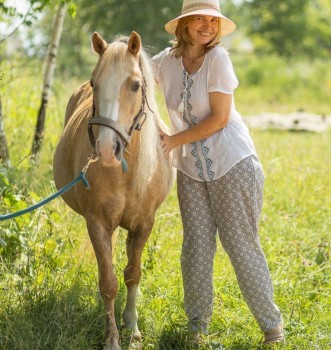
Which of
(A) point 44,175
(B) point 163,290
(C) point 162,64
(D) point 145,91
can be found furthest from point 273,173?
(D) point 145,91

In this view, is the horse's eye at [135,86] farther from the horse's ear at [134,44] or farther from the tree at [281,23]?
the tree at [281,23]

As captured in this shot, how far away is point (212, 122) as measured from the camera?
3.69 m

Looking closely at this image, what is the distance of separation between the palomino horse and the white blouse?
17cm

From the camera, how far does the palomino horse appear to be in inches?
124

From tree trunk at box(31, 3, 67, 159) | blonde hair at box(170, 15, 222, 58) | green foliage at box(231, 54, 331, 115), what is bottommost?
blonde hair at box(170, 15, 222, 58)

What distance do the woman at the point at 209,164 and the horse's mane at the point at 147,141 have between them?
17 cm

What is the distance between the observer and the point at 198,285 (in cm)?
403

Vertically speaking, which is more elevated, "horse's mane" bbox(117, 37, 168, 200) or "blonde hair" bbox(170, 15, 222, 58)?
"blonde hair" bbox(170, 15, 222, 58)

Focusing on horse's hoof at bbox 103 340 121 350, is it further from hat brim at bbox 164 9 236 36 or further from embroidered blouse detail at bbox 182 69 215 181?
hat brim at bbox 164 9 236 36

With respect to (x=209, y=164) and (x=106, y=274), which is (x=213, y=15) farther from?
(x=106, y=274)

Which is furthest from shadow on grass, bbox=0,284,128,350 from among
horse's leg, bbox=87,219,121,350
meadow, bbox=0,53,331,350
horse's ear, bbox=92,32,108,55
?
horse's ear, bbox=92,32,108,55

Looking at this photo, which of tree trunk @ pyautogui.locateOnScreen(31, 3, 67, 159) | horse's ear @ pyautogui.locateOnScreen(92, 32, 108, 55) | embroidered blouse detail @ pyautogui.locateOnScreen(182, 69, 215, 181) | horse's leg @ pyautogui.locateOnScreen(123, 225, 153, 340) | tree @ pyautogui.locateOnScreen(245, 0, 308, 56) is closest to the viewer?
horse's ear @ pyautogui.locateOnScreen(92, 32, 108, 55)

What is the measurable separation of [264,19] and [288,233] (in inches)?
1137

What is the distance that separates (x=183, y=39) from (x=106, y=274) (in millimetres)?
1391
